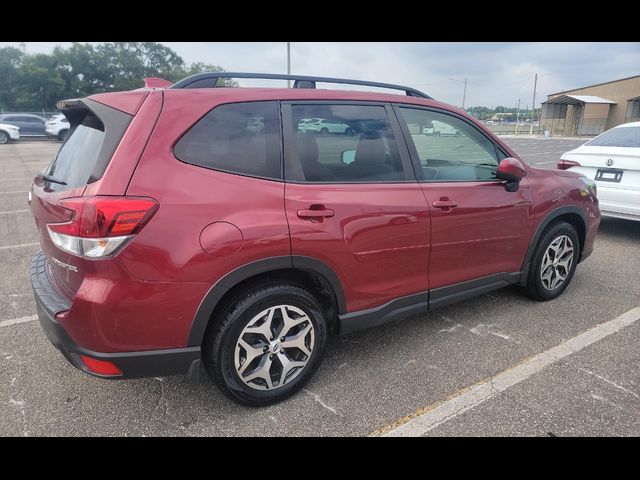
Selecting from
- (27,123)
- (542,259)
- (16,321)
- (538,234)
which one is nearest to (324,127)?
(538,234)

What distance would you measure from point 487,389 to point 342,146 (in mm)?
1704

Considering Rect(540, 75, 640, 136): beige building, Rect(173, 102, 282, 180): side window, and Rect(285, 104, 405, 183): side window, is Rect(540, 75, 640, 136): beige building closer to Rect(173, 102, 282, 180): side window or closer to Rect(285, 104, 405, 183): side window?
Rect(285, 104, 405, 183): side window

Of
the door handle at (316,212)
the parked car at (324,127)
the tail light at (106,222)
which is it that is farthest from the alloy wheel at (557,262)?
the tail light at (106,222)

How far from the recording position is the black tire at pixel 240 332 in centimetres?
226

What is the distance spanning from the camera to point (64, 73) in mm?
47656

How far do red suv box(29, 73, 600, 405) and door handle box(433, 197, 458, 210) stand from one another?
14 millimetres

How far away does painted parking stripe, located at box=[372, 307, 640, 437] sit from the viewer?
2324 mm

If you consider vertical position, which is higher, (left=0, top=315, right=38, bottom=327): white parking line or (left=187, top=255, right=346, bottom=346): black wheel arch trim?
(left=187, top=255, right=346, bottom=346): black wheel arch trim

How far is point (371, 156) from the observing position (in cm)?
278

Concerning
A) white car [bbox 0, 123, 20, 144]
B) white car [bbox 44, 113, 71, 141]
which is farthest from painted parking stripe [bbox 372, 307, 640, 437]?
white car [bbox 0, 123, 20, 144]
